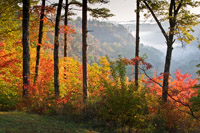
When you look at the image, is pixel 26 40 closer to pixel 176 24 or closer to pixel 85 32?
pixel 85 32

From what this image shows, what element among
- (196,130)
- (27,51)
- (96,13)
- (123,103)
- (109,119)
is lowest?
(196,130)

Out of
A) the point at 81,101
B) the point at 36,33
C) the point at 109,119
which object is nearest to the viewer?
the point at 109,119

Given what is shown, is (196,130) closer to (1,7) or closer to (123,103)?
(123,103)

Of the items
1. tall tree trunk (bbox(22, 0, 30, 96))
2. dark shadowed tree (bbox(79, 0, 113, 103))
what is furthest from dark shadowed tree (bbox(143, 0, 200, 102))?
tall tree trunk (bbox(22, 0, 30, 96))

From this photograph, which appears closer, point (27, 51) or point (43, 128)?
point (43, 128)

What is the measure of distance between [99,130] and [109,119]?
0.68 meters

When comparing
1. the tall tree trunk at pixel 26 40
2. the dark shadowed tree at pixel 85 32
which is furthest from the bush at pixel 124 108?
the tall tree trunk at pixel 26 40

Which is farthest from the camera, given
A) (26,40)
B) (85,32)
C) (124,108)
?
(85,32)

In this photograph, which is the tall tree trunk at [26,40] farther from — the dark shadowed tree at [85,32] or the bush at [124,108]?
the bush at [124,108]

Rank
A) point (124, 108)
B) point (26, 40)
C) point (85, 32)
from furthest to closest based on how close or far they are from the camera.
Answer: point (85, 32) → point (26, 40) → point (124, 108)

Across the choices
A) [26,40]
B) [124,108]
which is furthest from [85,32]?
[124,108]

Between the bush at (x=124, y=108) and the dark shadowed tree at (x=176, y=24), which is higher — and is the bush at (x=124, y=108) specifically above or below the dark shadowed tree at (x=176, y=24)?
below

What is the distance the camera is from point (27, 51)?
26.6 feet

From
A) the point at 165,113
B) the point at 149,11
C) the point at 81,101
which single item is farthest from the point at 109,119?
the point at 149,11
